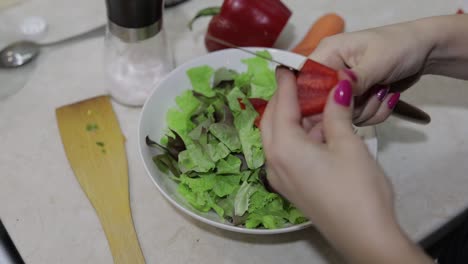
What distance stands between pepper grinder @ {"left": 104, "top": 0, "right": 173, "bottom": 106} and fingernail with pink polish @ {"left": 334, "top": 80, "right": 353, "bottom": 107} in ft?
1.42

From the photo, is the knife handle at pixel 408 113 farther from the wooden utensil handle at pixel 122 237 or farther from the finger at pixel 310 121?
the wooden utensil handle at pixel 122 237

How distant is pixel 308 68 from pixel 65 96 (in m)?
0.54

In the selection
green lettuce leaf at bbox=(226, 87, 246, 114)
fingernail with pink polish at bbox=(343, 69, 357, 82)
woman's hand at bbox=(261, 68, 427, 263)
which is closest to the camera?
woman's hand at bbox=(261, 68, 427, 263)

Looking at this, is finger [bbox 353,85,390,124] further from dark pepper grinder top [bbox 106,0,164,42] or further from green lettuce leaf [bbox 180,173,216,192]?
dark pepper grinder top [bbox 106,0,164,42]

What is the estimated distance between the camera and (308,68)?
27.8 inches

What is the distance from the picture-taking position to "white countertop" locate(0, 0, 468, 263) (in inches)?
32.7

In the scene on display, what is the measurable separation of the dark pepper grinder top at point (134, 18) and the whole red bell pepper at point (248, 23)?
5.7 inches

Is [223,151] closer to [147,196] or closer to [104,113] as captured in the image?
[147,196]

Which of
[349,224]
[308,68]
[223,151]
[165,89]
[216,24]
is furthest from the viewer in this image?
[216,24]

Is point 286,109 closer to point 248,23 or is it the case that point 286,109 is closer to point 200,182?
point 200,182

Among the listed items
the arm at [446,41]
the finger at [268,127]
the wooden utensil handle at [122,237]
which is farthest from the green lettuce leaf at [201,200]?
the arm at [446,41]

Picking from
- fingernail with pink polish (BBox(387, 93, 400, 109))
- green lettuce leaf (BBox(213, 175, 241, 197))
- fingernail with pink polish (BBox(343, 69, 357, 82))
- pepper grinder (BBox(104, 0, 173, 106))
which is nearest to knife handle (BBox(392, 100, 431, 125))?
fingernail with pink polish (BBox(387, 93, 400, 109))

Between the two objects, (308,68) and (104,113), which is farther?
(104,113)

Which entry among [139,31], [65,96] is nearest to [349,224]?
[139,31]
